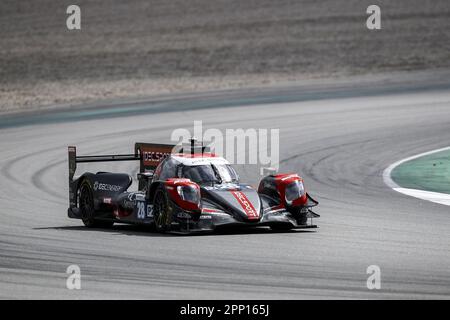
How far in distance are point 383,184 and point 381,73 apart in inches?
883

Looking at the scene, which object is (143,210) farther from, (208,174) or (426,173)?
(426,173)

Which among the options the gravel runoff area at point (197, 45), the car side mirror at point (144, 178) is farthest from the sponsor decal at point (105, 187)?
the gravel runoff area at point (197, 45)

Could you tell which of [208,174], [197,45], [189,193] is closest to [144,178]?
[208,174]

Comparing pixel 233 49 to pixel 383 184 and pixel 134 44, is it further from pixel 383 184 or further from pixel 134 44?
pixel 383 184

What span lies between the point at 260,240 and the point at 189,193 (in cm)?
121

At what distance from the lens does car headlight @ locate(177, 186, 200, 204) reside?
572 inches

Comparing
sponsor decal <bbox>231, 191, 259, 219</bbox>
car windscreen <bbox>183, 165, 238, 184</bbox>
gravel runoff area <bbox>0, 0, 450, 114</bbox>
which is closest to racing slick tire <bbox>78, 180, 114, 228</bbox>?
car windscreen <bbox>183, 165, 238, 184</bbox>

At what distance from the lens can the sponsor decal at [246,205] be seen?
14.5m

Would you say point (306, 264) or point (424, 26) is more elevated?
point (424, 26)

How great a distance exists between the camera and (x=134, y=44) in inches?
2103

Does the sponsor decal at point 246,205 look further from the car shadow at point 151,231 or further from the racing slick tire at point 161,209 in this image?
the racing slick tire at point 161,209

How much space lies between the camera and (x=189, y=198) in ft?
47.6

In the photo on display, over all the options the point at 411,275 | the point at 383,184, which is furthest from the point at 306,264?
the point at 383,184
